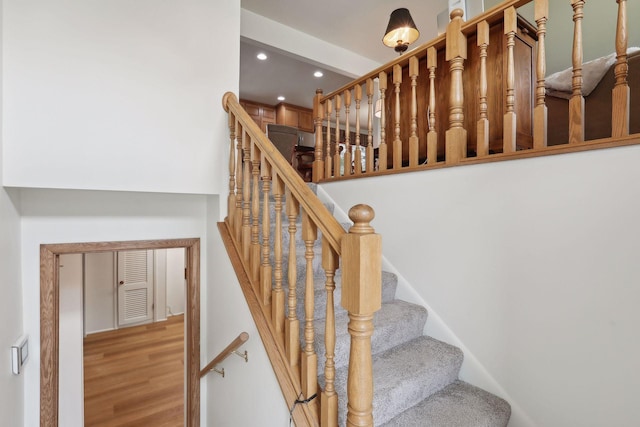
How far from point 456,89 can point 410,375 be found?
59.7 inches

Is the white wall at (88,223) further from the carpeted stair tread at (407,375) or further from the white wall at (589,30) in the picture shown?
the white wall at (589,30)

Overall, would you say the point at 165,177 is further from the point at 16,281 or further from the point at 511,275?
the point at 511,275

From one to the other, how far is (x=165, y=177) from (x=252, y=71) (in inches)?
145

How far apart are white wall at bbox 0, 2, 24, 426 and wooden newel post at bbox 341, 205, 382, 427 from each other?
5.56 feet

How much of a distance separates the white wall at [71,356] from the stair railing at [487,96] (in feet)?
9.63

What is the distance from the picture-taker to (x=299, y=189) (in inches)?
48.9

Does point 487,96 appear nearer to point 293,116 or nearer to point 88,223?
point 88,223

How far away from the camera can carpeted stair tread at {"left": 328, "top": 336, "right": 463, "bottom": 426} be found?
1300 millimetres

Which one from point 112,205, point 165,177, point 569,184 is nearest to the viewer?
point 569,184

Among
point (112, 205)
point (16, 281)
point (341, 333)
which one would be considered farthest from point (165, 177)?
point (341, 333)

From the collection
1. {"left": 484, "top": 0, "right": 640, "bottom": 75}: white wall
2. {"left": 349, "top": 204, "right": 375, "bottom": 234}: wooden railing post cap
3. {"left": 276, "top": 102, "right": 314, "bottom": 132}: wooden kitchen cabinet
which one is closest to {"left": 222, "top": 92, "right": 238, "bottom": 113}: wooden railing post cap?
{"left": 349, "top": 204, "right": 375, "bottom": 234}: wooden railing post cap

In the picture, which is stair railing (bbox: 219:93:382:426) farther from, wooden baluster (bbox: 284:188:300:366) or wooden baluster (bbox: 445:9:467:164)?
wooden baluster (bbox: 445:9:467:164)

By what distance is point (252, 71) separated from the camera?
4.93 metres

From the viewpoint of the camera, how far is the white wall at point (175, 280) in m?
6.72
